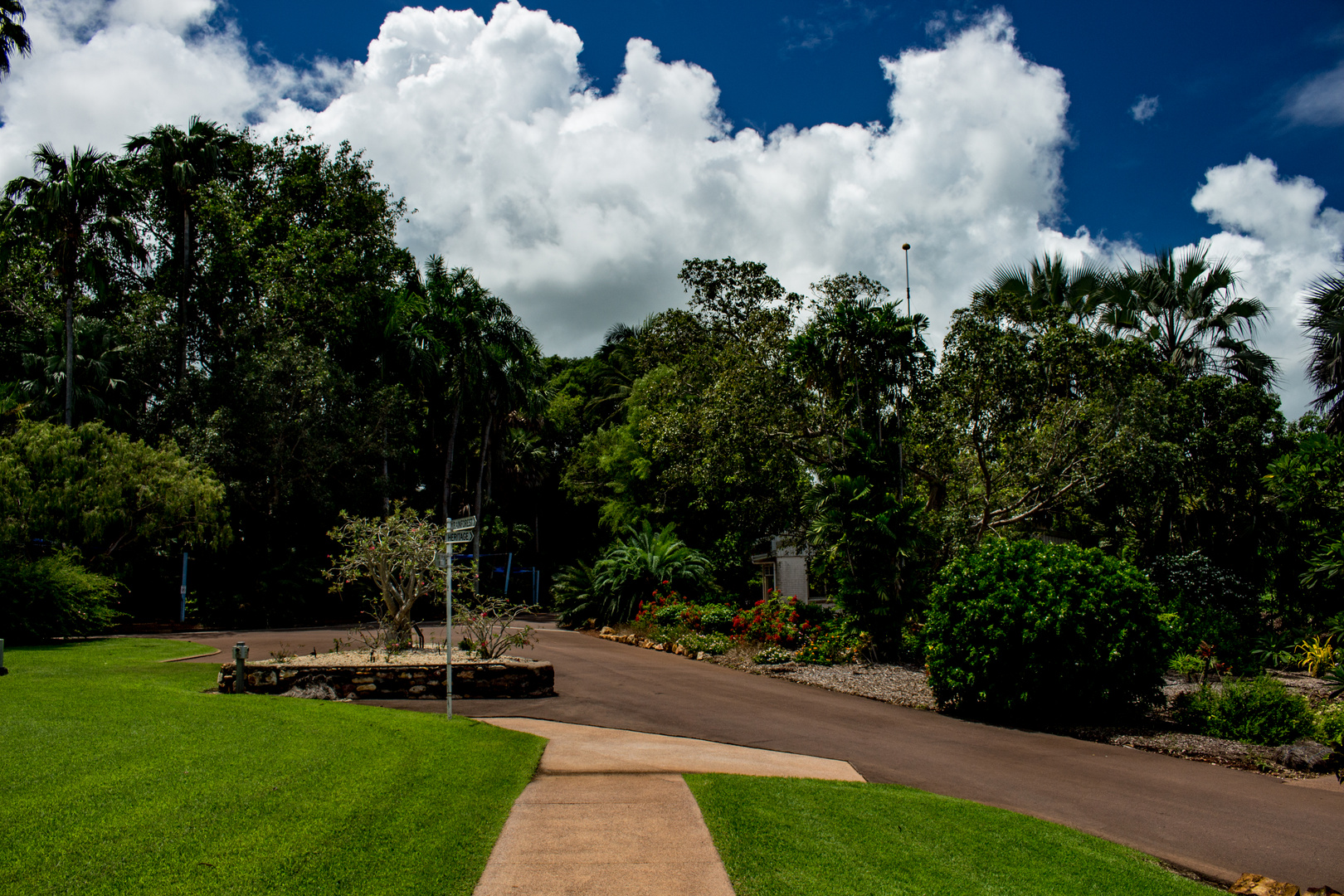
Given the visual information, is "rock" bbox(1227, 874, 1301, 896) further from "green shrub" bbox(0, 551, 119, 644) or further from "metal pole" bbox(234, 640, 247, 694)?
"green shrub" bbox(0, 551, 119, 644)

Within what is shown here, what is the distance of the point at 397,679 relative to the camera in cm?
1221

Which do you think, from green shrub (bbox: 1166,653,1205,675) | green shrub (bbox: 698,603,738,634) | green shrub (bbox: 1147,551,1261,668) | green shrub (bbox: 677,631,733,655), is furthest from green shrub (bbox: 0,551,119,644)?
green shrub (bbox: 1147,551,1261,668)

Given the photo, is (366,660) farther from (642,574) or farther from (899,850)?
(642,574)

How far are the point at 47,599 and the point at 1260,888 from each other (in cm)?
2049

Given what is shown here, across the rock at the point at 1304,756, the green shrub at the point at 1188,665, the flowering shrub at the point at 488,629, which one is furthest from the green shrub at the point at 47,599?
the green shrub at the point at 1188,665

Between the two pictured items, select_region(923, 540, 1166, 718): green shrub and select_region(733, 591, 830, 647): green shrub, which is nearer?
select_region(923, 540, 1166, 718): green shrub

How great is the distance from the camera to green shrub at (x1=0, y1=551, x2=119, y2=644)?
16875 mm

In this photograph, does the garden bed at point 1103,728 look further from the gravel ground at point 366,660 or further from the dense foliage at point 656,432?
the gravel ground at point 366,660

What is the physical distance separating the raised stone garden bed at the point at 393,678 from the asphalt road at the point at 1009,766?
17.4 inches

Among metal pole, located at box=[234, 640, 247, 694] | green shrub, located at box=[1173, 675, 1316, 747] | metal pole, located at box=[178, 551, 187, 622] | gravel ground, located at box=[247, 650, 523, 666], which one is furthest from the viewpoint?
metal pole, located at box=[178, 551, 187, 622]

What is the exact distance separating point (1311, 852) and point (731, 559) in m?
22.7

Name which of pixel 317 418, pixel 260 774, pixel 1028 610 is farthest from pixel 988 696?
pixel 317 418

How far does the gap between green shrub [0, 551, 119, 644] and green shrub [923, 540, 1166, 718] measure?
17382mm

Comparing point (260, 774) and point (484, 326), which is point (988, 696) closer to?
point (260, 774)
